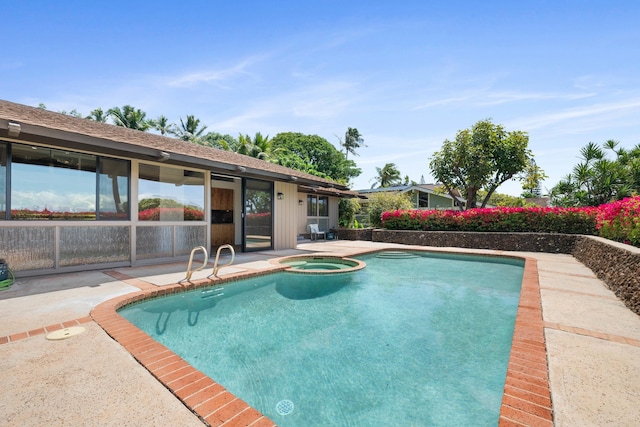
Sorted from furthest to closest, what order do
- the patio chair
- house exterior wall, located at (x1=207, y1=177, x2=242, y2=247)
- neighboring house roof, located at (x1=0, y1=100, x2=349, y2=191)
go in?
the patio chair, house exterior wall, located at (x1=207, y1=177, x2=242, y2=247), neighboring house roof, located at (x1=0, y1=100, x2=349, y2=191)

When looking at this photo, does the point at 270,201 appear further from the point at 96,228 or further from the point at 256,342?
the point at 256,342

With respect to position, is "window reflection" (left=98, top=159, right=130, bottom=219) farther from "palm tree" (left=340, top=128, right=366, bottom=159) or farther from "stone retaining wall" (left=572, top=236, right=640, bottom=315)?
"palm tree" (left=340, top=128, right=366, bottom=159)

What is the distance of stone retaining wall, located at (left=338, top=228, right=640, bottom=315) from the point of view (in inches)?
174

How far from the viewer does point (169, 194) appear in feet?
24.9

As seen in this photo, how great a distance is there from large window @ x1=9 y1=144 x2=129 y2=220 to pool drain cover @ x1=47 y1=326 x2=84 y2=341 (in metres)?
3.87

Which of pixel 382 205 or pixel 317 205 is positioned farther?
pixel 382 205

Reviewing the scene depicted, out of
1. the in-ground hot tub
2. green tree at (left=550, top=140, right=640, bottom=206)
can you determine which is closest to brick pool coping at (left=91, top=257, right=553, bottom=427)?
the in-ground hot tub

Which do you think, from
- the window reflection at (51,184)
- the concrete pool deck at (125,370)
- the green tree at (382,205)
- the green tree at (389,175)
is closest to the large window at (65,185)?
the window reflection at (51,184)

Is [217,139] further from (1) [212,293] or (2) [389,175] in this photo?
(1) [212,293]

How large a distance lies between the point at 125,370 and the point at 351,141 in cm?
4332

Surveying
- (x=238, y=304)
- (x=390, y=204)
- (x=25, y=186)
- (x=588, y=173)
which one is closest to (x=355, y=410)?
(x=238, y=304)

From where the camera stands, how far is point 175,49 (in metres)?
9.62

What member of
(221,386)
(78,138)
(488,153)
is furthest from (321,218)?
(221,386)

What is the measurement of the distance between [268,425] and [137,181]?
688 centimetres
